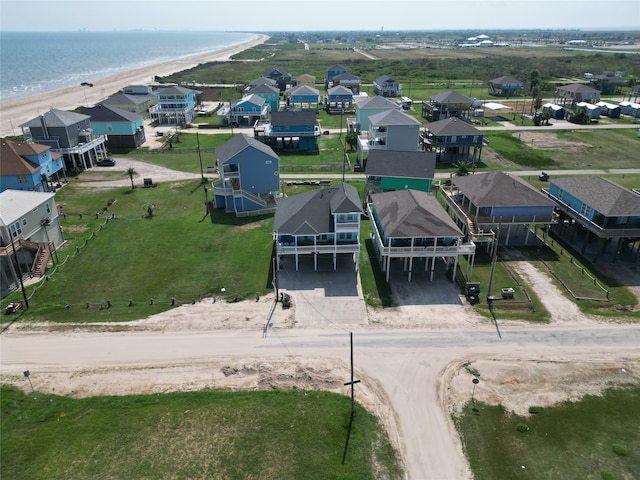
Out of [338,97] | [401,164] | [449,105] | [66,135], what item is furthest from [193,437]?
[338,97]

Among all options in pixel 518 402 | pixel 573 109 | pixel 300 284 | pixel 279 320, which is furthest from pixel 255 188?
pixel 573 109

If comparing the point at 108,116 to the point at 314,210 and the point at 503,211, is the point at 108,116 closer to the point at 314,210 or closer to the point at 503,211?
the point at 314,210

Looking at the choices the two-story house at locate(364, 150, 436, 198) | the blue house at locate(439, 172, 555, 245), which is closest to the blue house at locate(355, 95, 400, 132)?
the two-story house at locate(364, 150, 436, 198)

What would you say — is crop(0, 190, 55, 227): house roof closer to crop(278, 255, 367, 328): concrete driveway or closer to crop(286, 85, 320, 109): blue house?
crop(278, 255, 367, 328): concrete driveway

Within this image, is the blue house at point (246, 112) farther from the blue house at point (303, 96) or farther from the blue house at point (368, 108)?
the blue house at point (368, 108)

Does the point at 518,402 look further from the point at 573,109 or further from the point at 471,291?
the point at 573,109

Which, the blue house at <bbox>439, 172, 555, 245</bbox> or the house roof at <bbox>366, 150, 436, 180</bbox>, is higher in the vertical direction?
the house roof at <bbox>366, 150, 436, 180</bbox>
